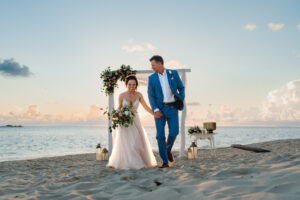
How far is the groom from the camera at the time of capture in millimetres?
4703

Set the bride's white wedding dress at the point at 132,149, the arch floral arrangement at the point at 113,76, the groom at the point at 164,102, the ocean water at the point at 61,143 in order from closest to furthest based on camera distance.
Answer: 1. the groom at the point at 164,102
2. the bride's white wedding dress at the point at 132,149
3. the arch floral arrangement at the point at 113,76
4. the ocean water at the point at 61,143

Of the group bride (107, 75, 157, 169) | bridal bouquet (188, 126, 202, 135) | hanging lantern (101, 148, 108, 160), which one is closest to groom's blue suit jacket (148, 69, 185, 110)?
bride (107, 75, 157, 169)

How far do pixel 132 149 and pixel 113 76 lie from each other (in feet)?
8.06

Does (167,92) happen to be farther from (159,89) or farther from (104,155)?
(104,155)

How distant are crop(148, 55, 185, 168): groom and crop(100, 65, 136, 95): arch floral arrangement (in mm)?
2048

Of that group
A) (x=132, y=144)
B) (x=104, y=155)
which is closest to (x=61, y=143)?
(x=104, y=155)

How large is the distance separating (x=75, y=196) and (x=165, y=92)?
2.76 meters

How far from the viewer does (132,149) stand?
5211 mm

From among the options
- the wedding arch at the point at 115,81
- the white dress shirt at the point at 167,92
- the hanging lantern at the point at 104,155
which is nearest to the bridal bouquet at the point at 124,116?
the white dress shirt at the point at 167,92

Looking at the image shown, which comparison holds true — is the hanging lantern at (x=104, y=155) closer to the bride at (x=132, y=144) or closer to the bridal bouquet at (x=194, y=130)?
the bride at (x=132, y=144)

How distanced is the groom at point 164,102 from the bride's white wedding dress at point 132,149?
616mm

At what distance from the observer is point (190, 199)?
6.47 ft

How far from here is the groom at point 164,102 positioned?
185 inches

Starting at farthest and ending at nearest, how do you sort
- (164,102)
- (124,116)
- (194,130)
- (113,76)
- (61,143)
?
(61,143) < (194,130) < (113,76) < (124,116) < (164,102)
